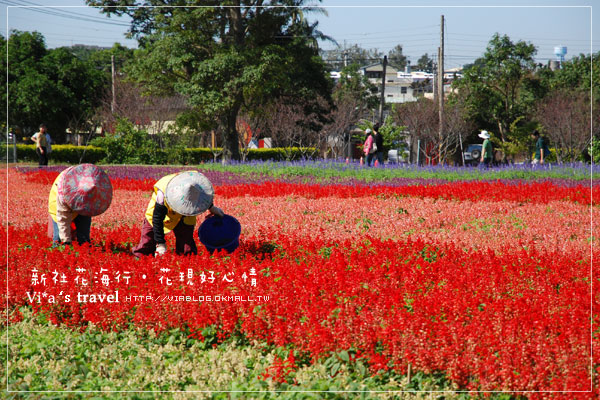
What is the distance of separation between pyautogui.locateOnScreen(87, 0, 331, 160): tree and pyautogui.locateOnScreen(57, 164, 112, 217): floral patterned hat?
15.0m

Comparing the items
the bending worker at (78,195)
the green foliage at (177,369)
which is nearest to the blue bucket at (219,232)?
the bending worker at (78,195)

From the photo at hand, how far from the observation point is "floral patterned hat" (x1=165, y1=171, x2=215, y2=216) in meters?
4.66

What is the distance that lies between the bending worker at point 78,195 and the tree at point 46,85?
25.6 meters

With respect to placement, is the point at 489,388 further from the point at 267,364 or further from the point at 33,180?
the point at 33,180

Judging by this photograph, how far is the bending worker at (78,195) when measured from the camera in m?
5.09

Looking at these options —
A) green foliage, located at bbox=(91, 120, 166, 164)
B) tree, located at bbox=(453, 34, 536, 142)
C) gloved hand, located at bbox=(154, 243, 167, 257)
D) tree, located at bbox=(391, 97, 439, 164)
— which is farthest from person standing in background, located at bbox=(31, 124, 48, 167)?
tree, located at bbox=(391, 97, 439, 164)

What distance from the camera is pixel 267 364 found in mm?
3441

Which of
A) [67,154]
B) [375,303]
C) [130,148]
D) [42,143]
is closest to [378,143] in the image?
[42,143]

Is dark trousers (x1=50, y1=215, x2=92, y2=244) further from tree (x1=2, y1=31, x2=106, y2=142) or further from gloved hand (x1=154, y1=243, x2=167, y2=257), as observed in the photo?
tree (x1=2, y1=31, x2=106, y2=142)

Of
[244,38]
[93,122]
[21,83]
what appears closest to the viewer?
[244,38]

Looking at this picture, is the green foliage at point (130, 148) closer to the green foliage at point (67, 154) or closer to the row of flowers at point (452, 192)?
the green foliage at point (67, 154)

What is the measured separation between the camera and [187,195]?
4.66 metres

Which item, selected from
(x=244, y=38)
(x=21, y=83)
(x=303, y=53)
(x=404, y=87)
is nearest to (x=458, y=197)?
(x=244, y=38)

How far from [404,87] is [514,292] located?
69.4m
